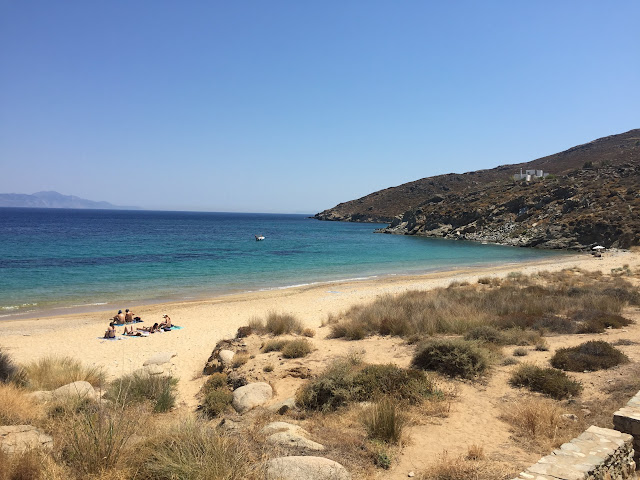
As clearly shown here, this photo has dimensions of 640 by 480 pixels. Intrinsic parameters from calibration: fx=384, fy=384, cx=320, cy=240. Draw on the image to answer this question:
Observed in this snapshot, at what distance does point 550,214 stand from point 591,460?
63.2 metres

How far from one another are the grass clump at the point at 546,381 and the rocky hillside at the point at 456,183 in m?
85.3

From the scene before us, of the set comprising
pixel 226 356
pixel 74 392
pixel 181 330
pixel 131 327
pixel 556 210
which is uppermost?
pixel 556 210

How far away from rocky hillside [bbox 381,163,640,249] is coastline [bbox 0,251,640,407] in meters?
34.6

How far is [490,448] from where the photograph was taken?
5.28m

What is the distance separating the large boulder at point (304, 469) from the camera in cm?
409

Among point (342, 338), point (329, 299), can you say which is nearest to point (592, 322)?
point (342, 338)

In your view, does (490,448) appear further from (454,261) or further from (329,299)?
(454,261)

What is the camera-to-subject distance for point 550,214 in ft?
191

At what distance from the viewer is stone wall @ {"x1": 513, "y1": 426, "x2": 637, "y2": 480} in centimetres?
394

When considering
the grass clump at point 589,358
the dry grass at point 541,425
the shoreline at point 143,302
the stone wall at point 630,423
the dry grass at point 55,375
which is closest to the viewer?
the stone wall at point 630,423

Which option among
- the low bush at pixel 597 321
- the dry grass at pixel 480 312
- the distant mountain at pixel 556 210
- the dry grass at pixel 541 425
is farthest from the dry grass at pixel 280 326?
the distant mountain at pixel 556 210

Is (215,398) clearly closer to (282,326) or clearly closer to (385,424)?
(385,424)

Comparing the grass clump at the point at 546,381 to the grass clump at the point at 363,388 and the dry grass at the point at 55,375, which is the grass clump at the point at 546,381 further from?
the dry grass at the point at 55,375

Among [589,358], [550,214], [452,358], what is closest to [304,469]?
[452,358]
